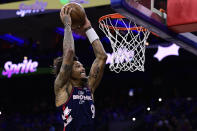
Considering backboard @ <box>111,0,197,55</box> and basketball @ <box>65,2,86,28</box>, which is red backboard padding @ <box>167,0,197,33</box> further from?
basketball @ <box>65,2,86,28</box>

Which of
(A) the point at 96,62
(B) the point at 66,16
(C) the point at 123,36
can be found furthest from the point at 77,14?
(C) the point at 123,36

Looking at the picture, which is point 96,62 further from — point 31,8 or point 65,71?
point 31,8

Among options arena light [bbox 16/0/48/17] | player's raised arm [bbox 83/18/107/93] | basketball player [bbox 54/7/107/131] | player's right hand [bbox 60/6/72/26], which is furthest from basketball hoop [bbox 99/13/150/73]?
arena light [bbox 16/0/48/17]

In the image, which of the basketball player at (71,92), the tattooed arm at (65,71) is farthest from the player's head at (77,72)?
the tattooed arm at (65,71)

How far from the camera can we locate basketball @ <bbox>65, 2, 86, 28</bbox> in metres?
3.79

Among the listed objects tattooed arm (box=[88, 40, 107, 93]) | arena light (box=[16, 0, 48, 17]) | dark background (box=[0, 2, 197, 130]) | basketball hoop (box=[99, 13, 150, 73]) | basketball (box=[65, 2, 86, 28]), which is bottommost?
dark background (box=[0, 2, 197, 130])

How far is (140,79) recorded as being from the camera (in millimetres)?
15367

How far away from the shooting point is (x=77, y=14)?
3.82 meters

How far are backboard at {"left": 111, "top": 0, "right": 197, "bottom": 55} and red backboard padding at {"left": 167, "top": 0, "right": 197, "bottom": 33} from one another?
0.32ft

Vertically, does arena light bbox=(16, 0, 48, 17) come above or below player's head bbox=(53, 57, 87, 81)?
below

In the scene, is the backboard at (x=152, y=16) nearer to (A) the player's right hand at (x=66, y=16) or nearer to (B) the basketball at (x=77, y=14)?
(B) the basketball at (x=77, y=14)

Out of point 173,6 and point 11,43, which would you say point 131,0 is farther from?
point 11,43

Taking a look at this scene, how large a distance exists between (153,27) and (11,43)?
10.3 m

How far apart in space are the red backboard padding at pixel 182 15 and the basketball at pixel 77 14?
3.84ft
